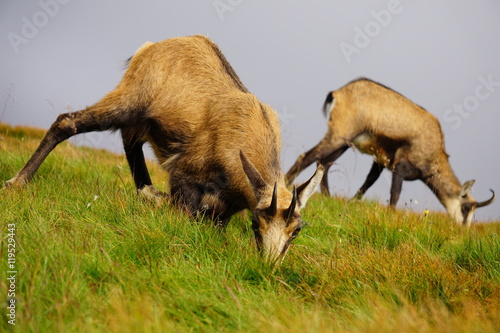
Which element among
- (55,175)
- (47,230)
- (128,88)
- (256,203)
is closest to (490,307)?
(256,203)

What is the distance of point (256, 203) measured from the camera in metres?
4.34

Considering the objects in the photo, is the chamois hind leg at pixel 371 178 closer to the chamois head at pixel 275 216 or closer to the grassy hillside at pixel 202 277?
the grassy hillside at pixel 202 277

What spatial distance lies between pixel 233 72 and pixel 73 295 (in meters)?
3.62

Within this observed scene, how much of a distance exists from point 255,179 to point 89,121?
2.18m

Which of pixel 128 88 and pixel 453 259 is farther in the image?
pixel 128 88

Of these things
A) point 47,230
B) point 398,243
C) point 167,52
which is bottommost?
point 398,243

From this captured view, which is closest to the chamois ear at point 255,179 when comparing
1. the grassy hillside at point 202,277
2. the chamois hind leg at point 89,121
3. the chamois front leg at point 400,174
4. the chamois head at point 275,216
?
the chamois head at point 275,216

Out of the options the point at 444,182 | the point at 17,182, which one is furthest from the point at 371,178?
the point at 17,182

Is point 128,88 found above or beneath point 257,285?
above

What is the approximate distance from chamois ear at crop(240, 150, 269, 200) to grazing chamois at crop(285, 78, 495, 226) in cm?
553

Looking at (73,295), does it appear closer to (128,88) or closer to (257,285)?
(257,285)

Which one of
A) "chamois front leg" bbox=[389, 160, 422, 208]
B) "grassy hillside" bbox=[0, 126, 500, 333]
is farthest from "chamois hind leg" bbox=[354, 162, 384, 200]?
"grassy hillside" bbox=[0, 126, 500, 333]

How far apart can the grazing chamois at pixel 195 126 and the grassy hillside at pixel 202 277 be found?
19.7 inches

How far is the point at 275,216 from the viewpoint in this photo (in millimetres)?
3830
